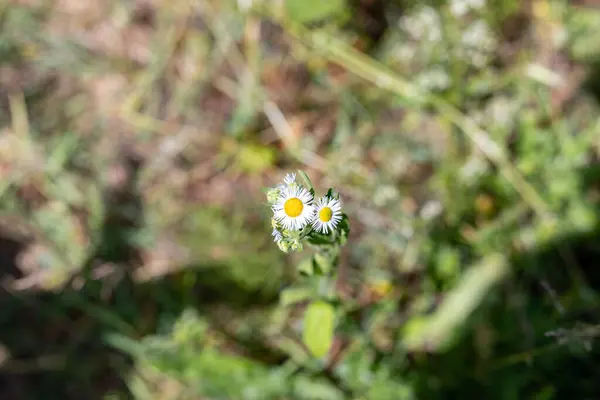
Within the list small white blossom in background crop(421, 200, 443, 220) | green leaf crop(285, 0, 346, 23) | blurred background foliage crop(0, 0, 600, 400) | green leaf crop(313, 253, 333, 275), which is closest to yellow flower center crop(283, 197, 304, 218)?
green leaf crop(313, 253, 333, 275)

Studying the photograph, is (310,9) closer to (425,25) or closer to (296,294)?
(425,25)

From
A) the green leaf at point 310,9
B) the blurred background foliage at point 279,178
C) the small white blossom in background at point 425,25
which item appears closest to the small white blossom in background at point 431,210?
the blurred background foliage at point 279,178

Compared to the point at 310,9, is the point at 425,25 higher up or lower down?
lower down

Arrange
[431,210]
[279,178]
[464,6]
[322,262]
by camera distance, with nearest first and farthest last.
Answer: [322,262] < [431,210] < [464,6] < [279,178]

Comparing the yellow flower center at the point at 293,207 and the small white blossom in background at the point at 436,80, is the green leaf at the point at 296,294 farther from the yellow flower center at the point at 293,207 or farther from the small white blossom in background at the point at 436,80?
the small white blossom in background at the point at 436,80

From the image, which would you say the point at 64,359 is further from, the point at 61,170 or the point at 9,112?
the point at 9,112

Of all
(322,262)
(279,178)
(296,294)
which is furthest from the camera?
(279,178)

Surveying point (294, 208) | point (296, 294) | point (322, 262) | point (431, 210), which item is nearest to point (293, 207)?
point (294, 208)
